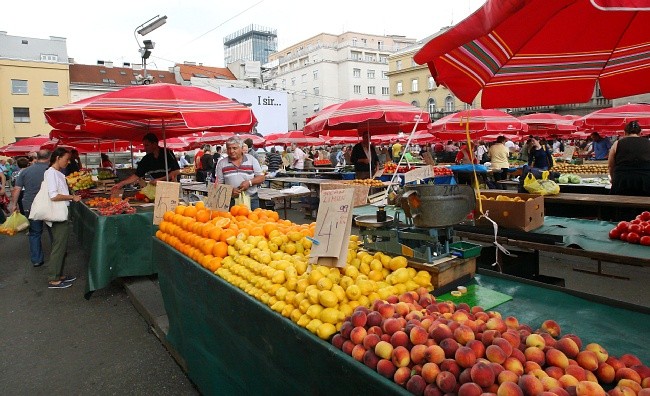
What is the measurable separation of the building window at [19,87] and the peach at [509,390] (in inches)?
2169

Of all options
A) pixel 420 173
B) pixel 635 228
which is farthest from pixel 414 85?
pixel 420 173

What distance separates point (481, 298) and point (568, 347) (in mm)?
810

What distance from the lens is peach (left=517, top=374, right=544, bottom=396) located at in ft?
3.93

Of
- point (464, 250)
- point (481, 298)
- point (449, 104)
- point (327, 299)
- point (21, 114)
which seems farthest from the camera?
point (449, 104)

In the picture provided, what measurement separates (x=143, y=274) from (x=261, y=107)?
4913cm

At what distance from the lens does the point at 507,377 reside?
1245 mm

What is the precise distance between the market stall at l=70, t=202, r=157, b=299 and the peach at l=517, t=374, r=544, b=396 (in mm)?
5162

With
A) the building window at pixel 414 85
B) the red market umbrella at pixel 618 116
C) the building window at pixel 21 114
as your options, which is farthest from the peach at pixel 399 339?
the building window at pixel 414 85

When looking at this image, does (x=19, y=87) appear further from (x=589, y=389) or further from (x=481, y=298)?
(x=589, y=389)

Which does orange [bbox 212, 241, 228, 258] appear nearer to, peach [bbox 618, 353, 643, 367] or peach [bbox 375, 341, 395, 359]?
peach [bbox 375, 341, 395, 359]

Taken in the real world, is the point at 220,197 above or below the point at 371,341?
above

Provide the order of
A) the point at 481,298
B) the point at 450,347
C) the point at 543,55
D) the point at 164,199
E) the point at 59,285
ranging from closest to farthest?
1. the point at 450,347
2. the point at 481,298
3. the point at 543,55
4. the point at 164,199
5. the point at 59,285

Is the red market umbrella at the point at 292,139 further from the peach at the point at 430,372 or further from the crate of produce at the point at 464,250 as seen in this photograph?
the peach at the point at 430,372

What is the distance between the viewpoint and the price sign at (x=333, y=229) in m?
2.21
